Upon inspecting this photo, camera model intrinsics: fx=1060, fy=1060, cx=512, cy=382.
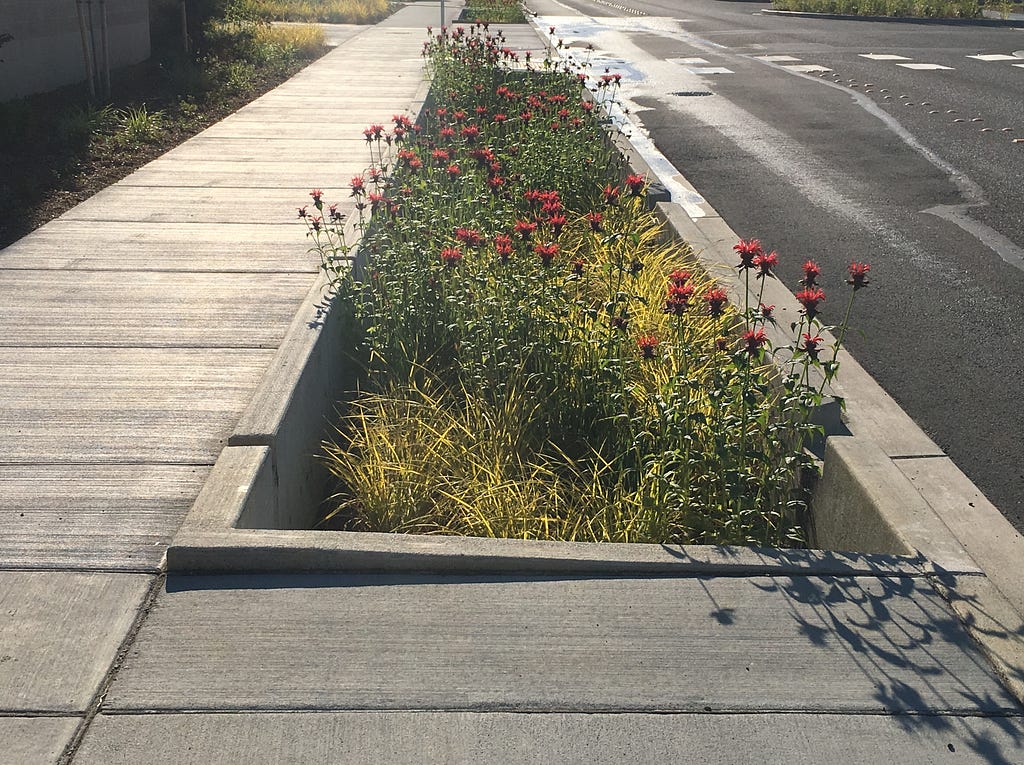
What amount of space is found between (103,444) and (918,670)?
2823 millimetres

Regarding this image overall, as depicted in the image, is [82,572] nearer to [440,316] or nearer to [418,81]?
[440,316]

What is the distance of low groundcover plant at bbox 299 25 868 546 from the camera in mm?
3779

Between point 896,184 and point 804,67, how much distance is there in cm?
960

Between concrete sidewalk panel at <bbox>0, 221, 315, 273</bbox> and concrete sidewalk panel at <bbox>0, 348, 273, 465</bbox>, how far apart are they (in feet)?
4.36

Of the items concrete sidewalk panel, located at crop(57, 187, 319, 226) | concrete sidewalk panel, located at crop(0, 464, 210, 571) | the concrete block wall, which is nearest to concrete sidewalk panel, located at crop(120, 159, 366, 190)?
concrete sidewalk panel, located at crop(57, 187, 319, 226)

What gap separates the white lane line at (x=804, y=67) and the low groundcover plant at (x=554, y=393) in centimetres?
1284

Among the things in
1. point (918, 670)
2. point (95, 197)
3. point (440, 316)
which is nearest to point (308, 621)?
point (918, 670)

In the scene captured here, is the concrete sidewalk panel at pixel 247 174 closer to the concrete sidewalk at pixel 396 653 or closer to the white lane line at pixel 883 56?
the concrete sidewalk at pixel 396 653

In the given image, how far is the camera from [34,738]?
8.11 feet

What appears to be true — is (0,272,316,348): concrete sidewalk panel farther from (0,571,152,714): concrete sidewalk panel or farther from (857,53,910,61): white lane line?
(857,53,910,61): white lane line

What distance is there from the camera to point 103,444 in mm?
3861

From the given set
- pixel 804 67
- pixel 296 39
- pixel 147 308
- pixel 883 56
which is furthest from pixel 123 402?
pixel 883 56

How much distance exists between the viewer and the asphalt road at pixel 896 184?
5242 mm

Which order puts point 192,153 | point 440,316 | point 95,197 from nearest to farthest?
point 440,316
point 95,197
point 192,153
